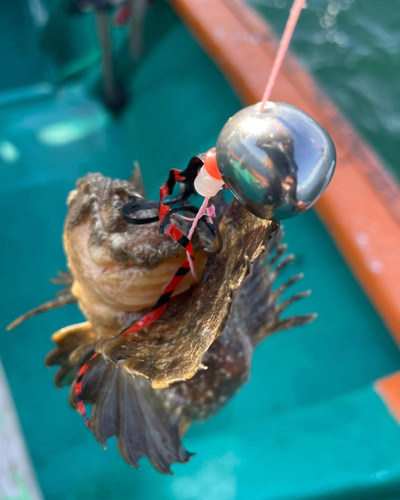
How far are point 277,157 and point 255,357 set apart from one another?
0.77 meters

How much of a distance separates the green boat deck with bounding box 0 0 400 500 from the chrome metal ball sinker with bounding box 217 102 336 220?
637 mm

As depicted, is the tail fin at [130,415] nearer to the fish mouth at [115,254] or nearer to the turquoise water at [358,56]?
the fish mouth at [115,254]

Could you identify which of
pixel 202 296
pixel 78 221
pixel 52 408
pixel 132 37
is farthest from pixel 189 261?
pixel 132 37

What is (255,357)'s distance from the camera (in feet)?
3.14

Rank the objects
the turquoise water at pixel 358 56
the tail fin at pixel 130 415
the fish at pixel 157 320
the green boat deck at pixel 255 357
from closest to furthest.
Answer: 1. the fish at pixel 157 320
2. the tail fin at pixel 130 415
3. the green boat deck at pixel 255 357
4. the turquoise water at pixel 358 56

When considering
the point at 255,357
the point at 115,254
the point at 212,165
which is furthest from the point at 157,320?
the point at 255,357

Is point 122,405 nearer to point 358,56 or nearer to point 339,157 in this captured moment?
point 339,157

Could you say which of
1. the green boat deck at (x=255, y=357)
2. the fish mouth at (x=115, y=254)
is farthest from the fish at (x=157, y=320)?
the green boat deck at (x=255, y=357)

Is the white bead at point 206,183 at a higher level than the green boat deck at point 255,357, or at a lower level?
higher

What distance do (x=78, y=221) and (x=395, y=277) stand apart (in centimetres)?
61

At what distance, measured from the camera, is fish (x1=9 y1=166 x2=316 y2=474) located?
359mm

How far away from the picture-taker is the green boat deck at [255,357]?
2.49 feet

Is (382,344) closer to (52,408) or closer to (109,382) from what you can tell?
(109,382)

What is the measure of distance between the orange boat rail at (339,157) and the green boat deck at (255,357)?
0.08m
